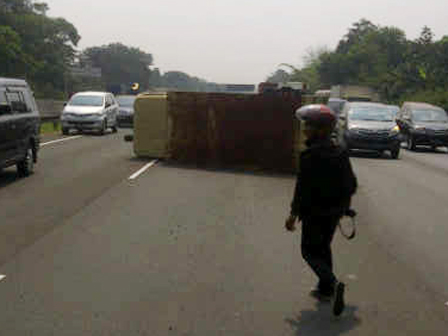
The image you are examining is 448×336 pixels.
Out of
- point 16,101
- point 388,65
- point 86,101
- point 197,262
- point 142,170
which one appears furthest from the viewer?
point 388,65

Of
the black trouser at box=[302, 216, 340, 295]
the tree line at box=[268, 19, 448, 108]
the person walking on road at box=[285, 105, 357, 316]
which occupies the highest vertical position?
the person walking on road at box=[285, 105, 357, 316]

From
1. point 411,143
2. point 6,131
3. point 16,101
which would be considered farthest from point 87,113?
point 6,131

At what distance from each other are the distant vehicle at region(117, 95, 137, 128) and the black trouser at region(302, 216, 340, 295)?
30.2m

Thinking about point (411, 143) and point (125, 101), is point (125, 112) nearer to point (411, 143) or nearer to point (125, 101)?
point (125, 101)

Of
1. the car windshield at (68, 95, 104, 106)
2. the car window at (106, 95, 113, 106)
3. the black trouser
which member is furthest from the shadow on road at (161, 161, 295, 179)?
the car window at (106, 95, 113, 106)

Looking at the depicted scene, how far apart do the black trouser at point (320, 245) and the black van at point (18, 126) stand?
774 cm

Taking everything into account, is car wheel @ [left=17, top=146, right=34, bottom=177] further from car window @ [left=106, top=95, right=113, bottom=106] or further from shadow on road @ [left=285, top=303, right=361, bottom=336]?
car window @ [left=106, top=95, right=113, bottom=106]

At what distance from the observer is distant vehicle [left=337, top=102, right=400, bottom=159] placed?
22516 millimetres

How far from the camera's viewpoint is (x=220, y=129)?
17359 mm

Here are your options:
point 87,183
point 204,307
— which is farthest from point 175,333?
point 87,183

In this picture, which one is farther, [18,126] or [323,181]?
[18,126]

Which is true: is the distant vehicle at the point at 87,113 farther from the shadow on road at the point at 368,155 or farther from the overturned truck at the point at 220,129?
the overturned truck at the point at 220,129

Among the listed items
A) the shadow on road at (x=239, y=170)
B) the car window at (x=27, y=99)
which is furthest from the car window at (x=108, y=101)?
the car window at (x=27, y=99)

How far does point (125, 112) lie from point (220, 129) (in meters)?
19.1
